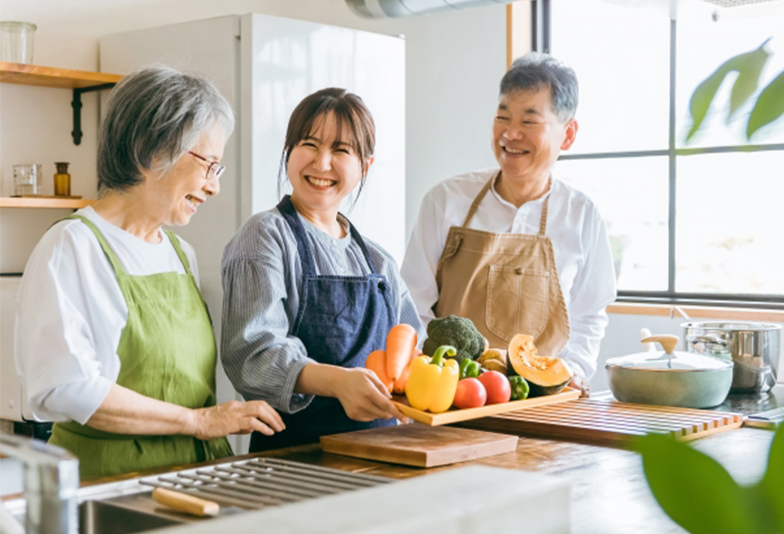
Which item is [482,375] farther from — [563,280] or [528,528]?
[528,528]

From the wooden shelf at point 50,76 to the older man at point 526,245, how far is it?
62.9 inches

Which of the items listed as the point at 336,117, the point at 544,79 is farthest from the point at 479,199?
the point at 336,117

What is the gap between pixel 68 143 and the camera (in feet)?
11.9

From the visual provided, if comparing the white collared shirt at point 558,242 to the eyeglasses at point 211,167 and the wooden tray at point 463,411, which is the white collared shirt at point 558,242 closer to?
the wooden tray at point 463,411

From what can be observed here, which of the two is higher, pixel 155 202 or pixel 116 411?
pixel 155 202

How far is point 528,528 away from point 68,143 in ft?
11.4

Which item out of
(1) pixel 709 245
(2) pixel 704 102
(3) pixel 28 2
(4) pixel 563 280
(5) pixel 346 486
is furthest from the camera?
(1) pixel 709 245

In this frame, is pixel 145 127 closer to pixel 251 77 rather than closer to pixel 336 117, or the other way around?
pixel 336 117

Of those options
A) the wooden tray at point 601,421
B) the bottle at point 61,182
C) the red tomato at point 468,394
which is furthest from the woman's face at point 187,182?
the bottle at point 61,182

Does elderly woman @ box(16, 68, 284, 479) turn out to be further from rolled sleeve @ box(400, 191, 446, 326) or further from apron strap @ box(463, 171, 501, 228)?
apron strap @ box(463, 171, 501, 228)

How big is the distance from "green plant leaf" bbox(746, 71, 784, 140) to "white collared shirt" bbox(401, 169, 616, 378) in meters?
2.13

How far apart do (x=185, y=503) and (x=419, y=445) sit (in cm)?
46

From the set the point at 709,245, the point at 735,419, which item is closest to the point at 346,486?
the point at 735,419

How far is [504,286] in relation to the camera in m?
2.39
